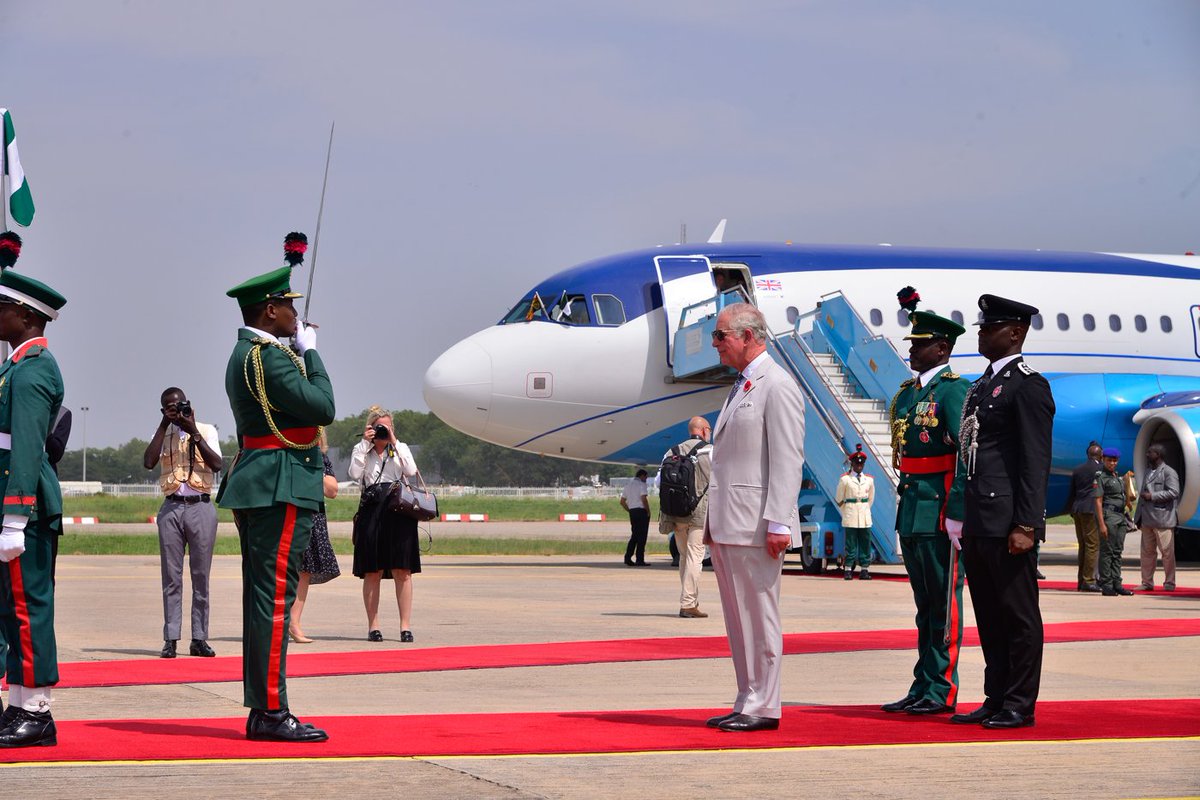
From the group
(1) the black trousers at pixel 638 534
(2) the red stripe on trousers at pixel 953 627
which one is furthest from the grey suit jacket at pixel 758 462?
(1) the black trousers at pixel 638 534

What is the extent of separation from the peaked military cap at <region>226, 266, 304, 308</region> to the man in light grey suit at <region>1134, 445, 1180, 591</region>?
13.2m

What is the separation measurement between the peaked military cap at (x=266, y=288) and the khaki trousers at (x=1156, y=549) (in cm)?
1328

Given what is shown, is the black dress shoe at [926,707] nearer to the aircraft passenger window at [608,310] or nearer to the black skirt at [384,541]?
the black skirt at [384,541]

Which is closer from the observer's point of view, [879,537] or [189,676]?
[189,676]

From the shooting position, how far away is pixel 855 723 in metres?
7.16

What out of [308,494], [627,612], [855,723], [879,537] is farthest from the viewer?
[879,537]

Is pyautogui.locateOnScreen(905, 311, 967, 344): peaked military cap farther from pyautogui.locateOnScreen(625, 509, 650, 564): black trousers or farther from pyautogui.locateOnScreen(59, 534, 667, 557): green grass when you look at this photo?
pyautogui.locateOnScreen(59, 534, 667, 557): green grass

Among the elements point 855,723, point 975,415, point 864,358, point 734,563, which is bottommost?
point 855,723

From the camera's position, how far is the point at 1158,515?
17.7m

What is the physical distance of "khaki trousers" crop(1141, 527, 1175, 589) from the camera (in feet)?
57.8

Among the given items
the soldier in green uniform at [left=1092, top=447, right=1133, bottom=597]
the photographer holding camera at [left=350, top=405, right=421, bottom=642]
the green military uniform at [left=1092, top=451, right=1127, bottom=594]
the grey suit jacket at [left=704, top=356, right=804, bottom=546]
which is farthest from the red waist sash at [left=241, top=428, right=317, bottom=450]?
the soldier in green uniform at [left=1092, top=447, right=1133, bottom=597]

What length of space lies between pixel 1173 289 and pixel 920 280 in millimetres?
4534

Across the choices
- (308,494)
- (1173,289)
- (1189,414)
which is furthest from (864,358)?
(308,494)

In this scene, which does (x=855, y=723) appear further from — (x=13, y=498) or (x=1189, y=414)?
(x=1189, y=414)
